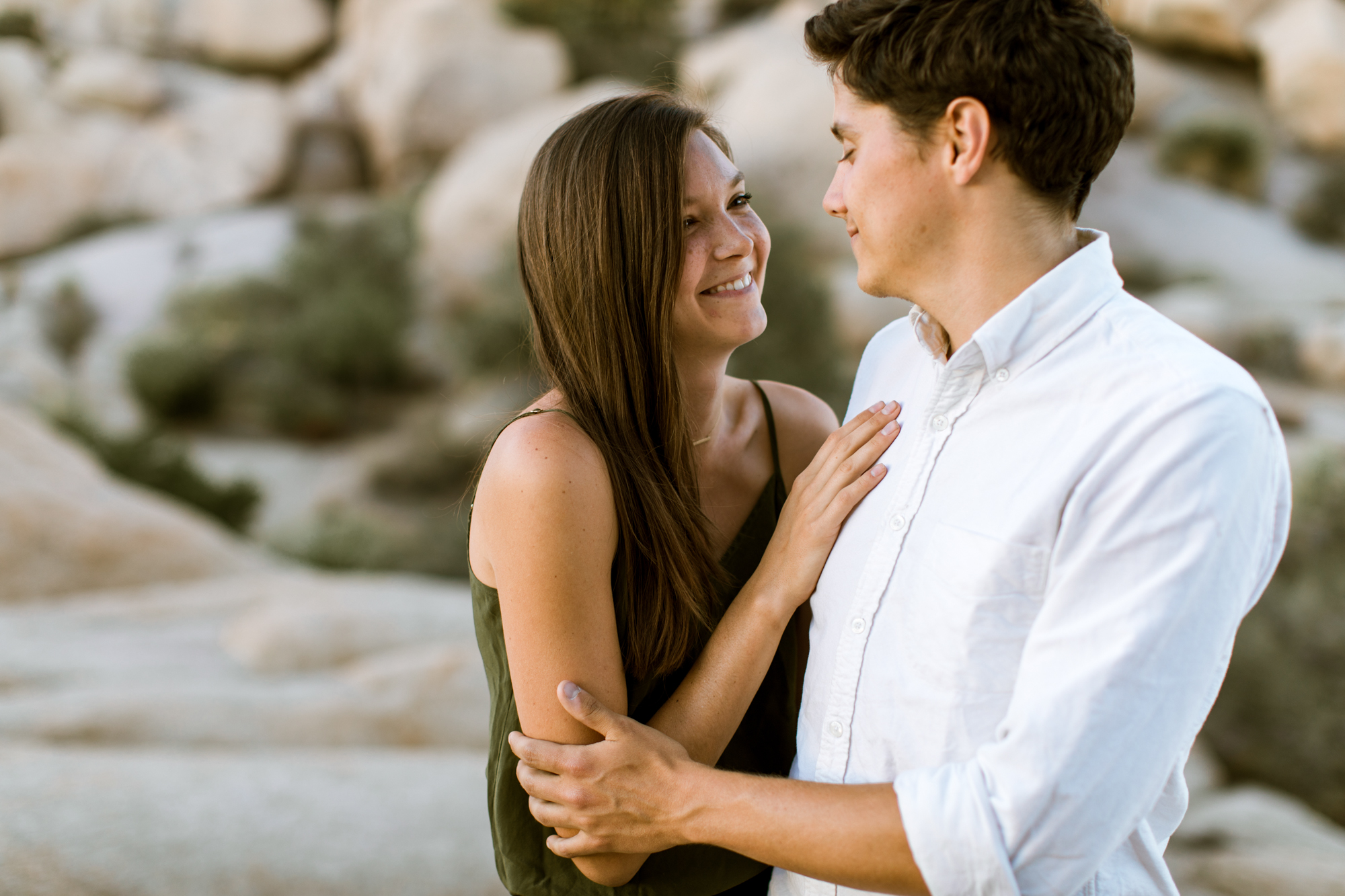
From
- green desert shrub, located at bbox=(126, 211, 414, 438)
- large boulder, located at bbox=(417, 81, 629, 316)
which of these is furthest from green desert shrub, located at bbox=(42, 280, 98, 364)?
large boulder, located at bbox=(417, 81, 629, 316)

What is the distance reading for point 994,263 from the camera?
4.63 feet

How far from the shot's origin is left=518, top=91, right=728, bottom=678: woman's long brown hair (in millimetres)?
1687

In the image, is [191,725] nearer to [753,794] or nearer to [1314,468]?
[753,794]

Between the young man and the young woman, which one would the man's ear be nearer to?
the young man

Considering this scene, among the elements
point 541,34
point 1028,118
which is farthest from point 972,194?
point 541,34

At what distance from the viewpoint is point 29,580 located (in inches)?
210

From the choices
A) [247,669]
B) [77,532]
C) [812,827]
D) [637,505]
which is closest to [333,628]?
[247,669]

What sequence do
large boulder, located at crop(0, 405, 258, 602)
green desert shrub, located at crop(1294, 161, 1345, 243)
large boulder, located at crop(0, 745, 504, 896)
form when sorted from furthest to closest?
green desert shrub, located at crop(1294, 161, 1345, 243)
large boulder, located at crop(0, 405, 258, 602)
large boulder, located at crop(0, 745, 504, 896)

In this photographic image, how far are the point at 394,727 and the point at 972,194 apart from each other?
3.36 meters

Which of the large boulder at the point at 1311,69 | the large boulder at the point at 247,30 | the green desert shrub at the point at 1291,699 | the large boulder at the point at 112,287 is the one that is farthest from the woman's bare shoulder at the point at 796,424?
the large boulder at the point at 247,30

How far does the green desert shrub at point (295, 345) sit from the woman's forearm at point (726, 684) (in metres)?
12.0

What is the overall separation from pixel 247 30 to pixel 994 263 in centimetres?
2376

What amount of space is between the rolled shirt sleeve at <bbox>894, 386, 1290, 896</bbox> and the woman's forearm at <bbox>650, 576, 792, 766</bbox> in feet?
1.67

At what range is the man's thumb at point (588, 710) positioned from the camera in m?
1.51
